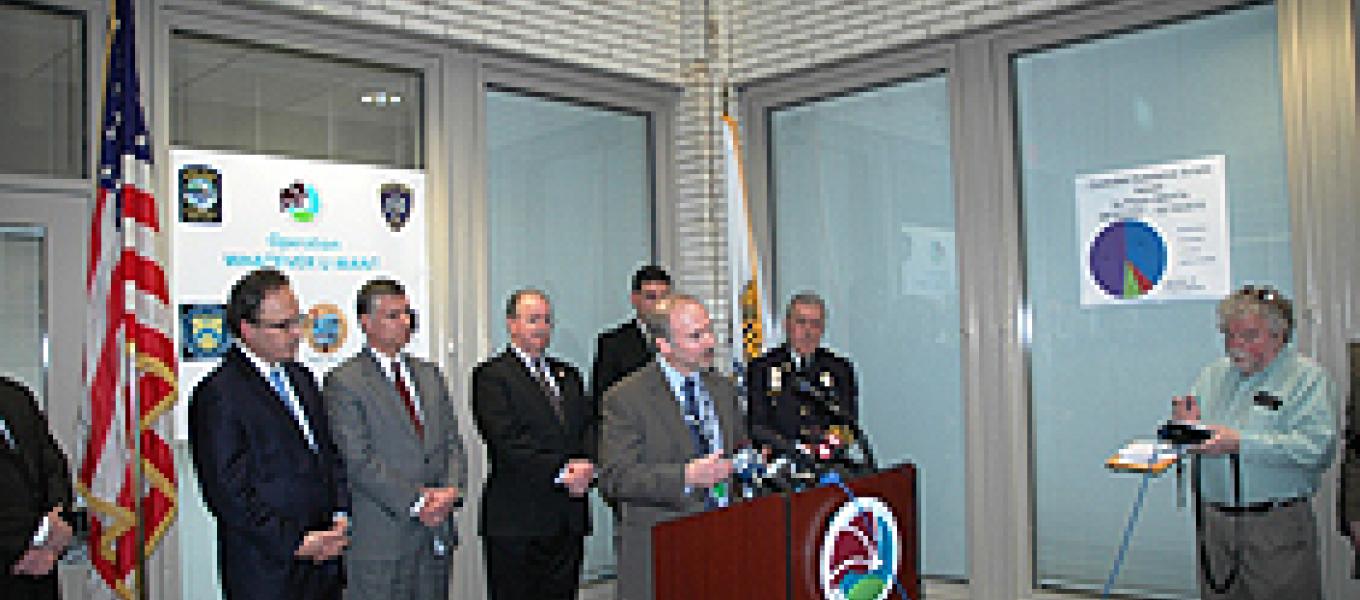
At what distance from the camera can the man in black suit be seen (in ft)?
17.0

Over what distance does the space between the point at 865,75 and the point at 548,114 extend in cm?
170

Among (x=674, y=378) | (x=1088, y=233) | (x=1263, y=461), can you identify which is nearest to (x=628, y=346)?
(x=674, y=378)

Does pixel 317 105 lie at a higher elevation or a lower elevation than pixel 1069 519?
higher

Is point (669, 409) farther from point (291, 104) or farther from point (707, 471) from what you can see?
point (291, 104)

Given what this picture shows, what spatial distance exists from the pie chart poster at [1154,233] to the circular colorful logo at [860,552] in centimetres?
250

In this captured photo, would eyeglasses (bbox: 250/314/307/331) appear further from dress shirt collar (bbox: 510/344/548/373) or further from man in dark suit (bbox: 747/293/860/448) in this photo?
man in dark suit (bbox: 747/293/860/448)

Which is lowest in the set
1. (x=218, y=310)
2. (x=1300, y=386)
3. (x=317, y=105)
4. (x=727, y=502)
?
(x=727, y=502)

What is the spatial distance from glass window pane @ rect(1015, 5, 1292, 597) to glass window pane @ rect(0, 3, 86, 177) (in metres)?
4.13

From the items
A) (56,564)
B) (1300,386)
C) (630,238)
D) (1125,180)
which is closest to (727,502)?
(1300,386)

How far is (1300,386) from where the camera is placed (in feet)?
11.8

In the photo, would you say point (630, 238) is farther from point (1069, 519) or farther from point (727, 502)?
point (727, 502)

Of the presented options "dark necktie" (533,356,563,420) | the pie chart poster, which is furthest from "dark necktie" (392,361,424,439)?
the pie chart poster

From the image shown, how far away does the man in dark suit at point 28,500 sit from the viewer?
3.34 meters

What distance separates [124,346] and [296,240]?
3.47ft
